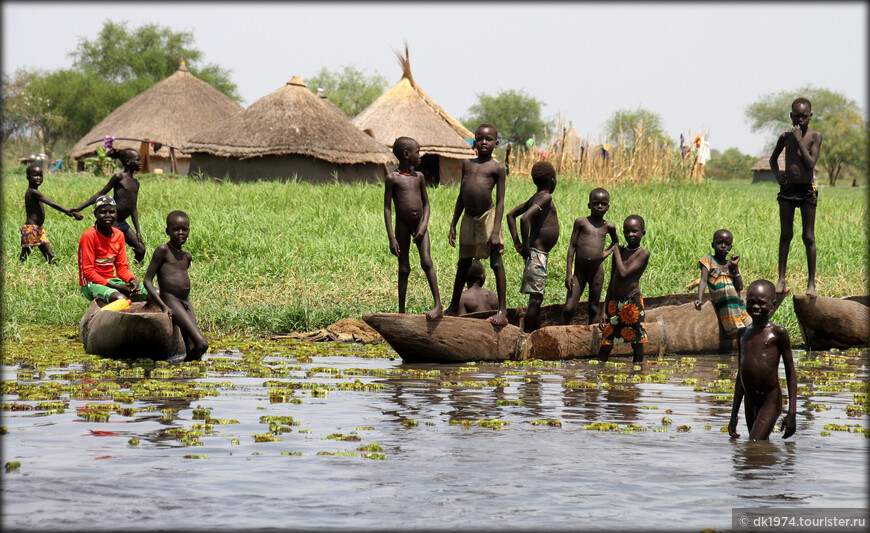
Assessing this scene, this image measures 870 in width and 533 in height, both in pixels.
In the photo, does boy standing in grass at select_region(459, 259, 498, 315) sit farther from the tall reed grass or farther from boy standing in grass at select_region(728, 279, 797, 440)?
the tall reed grass

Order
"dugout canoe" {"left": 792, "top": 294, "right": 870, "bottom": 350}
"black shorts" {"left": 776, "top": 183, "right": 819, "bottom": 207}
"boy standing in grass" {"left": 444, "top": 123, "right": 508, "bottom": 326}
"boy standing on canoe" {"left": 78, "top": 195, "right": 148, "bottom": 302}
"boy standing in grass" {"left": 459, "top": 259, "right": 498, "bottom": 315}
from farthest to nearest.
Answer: "boy standing in grass" {"left": 459, "top": 259, "right": 498, "bottom": 315}, "dugout canoe" {"left": 792, "top": 294, "right": 870, "bottom": 350}, "black shorts" {"left": 776, "top": 183, "right": 819, "bottom": 207}, "boy standing on canoe" {"left": 78, "top": 195, "right": 148, "bottom": 302}, "boy standing in grass" {"left": 444, "top": 123, "right": 508, "bottom": 326}

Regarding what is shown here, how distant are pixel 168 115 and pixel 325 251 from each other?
2167cm

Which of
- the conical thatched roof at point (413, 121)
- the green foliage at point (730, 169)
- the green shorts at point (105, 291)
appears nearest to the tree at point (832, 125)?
the green foliage at point (730, 169)

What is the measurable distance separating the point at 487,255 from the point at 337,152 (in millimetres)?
14463

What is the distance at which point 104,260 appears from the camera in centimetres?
852

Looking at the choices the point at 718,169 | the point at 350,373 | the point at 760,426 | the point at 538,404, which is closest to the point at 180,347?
the point at 350,373

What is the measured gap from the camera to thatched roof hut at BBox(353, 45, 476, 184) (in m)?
25.5

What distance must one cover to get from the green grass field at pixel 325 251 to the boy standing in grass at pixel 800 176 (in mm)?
1865

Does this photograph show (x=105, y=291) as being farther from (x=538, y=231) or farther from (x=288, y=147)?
Answer: (x=288, y=147)

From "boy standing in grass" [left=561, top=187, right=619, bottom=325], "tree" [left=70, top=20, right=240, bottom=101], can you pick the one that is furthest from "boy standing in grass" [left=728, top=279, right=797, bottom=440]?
"tree" [left=70, top=20, right=240, bottom=101]

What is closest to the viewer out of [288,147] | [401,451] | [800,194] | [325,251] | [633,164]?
[401,451]

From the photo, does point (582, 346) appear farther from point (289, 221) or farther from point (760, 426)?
point (289, 221)

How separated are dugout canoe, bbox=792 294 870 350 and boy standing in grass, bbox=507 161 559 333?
2.48 meters

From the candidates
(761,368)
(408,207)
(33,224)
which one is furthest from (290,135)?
(761,368)
